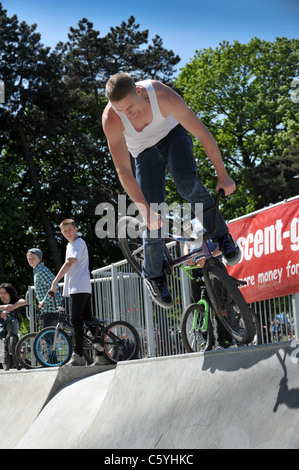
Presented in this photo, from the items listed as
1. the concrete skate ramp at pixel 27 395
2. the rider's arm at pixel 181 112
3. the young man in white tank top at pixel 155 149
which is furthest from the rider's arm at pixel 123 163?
the concrete skate ramp at pixel 27 395

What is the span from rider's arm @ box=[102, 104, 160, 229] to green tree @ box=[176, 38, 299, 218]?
2953 cm

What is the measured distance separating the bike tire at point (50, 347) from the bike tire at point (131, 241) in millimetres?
3096

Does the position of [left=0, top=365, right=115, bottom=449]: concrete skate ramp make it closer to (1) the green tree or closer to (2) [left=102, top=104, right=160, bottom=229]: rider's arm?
(2) [left=102, top=104, right=160, bottom=229]: rider's arm

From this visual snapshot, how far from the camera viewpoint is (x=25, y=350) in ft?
30.4

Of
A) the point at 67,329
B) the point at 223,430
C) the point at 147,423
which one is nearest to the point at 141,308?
the point at 67,329

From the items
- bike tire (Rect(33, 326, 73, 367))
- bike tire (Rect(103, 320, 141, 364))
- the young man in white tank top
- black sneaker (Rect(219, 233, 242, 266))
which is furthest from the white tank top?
bike tire (Rect(33, 326, 73, 367))

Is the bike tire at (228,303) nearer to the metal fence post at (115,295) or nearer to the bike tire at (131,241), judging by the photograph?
the bike tire at (131,241)

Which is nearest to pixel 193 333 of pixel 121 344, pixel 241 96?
pixel 121 344

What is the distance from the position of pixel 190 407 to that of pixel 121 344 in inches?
163

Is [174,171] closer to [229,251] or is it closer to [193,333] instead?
[229,251]

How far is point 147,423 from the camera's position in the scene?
4.44 metres
